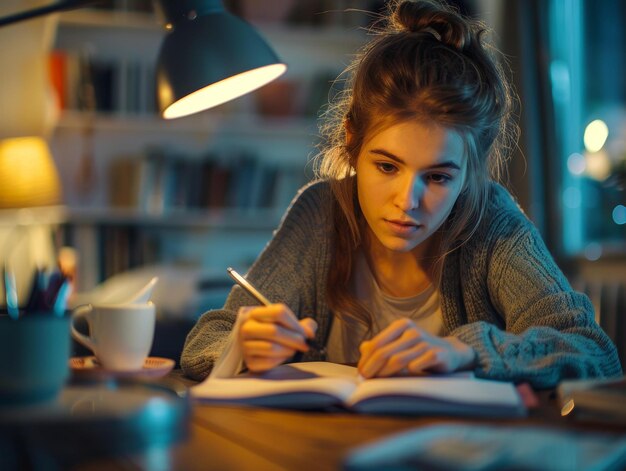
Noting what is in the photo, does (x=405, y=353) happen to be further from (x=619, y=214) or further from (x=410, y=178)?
(x=619, y=214)

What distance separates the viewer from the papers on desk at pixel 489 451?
603 mm

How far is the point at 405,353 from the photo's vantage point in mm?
981

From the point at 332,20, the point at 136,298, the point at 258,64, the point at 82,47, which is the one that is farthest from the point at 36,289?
the point at 332,20

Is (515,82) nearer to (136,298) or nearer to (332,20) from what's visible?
(332,20)

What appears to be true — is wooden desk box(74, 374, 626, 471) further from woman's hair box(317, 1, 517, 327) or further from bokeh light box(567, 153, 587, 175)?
bokeh light box(567, 153, 587, 175)

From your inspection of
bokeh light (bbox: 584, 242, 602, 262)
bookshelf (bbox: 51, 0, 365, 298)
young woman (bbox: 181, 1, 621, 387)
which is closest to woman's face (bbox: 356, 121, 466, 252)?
young woman (bbox: 181, 1, 621, 387)

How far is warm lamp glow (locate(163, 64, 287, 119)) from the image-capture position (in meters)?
1.33

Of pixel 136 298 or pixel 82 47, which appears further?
pixel 82 47

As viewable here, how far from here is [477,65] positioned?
1.37 metres

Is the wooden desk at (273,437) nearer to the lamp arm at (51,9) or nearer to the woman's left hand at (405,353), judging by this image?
the woman's left hand at (405,353)

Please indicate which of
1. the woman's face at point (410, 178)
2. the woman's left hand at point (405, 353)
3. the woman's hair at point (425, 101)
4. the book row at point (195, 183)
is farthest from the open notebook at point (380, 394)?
the book row at point (195, 183)

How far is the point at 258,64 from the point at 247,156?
286cm

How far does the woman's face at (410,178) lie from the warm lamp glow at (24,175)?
7.70ft

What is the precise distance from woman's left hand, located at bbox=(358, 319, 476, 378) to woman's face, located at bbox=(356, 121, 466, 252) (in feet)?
0.99
